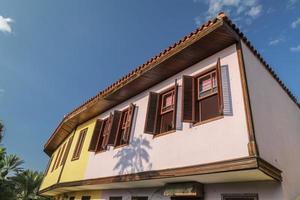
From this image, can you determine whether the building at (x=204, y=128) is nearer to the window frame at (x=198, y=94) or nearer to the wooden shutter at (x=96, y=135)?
the window frame at (x=198, y=94)

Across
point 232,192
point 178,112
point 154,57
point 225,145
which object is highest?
point 154,57

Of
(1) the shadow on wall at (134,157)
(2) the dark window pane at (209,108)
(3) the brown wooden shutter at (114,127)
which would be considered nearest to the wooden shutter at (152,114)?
(1) the shadow on wall at (134,157)

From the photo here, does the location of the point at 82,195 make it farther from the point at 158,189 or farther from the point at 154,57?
the point at 154,57

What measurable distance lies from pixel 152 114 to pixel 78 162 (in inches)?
208

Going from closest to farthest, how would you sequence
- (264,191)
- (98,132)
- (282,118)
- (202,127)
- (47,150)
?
(264,191) < (202,127) < (282,118) < (98,132) < (47,150)

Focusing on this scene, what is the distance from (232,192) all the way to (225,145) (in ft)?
3.71

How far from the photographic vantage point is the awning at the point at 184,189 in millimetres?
4949

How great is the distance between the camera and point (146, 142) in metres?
6.47

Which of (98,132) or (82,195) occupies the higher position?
(98,132)

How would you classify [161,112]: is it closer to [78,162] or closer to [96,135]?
[96,135]

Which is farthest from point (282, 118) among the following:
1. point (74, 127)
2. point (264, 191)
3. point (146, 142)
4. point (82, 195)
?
point (74, 127)

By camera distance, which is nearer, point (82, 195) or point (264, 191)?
point (264, 191)

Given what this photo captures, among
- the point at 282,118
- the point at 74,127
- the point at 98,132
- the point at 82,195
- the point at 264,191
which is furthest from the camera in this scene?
the point at 74,127

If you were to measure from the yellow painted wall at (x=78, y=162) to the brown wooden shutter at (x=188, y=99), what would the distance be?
19.1 feet
